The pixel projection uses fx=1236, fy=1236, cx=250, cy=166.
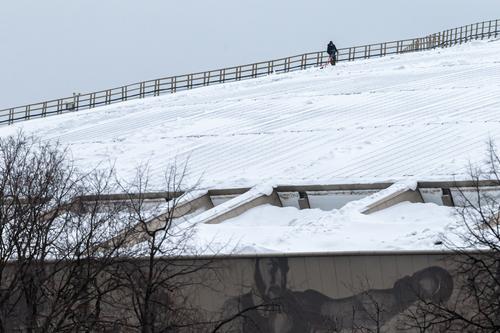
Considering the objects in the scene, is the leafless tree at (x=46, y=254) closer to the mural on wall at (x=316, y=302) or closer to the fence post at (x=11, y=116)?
the mural on wall at (x=316, y=302)

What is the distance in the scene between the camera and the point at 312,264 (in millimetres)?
21672

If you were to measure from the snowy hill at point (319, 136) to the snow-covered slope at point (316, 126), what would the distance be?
0.20 ft

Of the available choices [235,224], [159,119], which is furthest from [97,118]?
[235,224]

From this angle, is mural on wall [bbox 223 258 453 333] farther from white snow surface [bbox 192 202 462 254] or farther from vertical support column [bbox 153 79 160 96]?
vertical support column [bbox 153 79 160 96]

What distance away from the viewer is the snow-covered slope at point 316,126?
29.8m

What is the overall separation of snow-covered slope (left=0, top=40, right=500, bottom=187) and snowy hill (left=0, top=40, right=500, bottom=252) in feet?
0.20

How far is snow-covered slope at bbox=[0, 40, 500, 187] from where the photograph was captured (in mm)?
29812

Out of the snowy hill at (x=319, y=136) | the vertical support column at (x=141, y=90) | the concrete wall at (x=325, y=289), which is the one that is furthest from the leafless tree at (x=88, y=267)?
the vertical support column at (x=141, y=90)

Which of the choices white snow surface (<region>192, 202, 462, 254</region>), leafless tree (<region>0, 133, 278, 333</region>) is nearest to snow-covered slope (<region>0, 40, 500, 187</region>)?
white snow surface (<region>192, 202, 462, 254</region>)

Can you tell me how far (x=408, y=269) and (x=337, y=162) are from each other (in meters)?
9.64

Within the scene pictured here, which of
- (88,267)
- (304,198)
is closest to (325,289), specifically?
(88,267)

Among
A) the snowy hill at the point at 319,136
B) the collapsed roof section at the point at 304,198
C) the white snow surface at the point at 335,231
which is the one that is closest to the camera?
the white snow surface at the point at 335,231

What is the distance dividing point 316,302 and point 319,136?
1299cm

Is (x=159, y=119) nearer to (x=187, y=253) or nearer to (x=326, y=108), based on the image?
(x=326, y=108)
